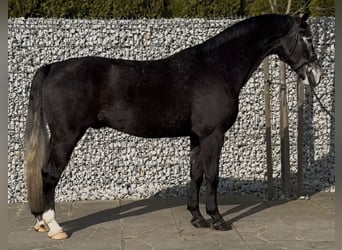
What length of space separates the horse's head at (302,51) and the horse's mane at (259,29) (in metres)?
0.07

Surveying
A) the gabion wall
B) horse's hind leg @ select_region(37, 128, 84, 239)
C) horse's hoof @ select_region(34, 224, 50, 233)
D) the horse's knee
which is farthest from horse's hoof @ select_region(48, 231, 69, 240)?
the gabion wall

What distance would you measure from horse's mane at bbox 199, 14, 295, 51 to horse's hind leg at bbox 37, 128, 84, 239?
1415mm

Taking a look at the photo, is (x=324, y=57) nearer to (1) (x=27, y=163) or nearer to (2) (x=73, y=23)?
(2) (x=73, y=23)

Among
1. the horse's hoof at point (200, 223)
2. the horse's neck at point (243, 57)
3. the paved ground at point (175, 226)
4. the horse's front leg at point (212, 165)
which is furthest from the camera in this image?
the horse's hoof at point (200, 223)

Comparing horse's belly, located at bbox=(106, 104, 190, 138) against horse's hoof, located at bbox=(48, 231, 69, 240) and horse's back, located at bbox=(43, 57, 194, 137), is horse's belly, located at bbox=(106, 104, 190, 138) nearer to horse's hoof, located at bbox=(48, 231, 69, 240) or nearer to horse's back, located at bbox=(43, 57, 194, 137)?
horse's back, located at bbox=(43, 57, 194, 137)

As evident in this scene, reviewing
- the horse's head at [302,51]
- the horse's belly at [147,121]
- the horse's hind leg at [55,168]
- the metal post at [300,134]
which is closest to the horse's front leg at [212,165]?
the horse's belly at [147,121]

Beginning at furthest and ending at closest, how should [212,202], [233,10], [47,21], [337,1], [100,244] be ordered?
1. [233,10]
2. [47,21]
3. [212,202]
4. [100,244]
5. [337,1]

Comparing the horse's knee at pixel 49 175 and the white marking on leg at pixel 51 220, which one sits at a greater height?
the horse's knee at pixel 49 175

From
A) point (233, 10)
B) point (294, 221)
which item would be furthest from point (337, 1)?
point (233, 10)

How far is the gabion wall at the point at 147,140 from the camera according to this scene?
5980 mm

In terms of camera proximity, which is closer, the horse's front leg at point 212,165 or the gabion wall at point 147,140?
the horse's front leg at point 212,165

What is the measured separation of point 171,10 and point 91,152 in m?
2.60

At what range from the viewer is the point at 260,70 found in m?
6.28

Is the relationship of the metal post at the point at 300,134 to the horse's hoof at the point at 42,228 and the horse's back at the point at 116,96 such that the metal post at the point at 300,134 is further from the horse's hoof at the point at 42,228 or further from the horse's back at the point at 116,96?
the horse's hoof at the point at 42,228
